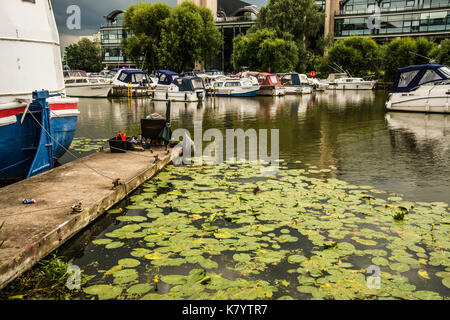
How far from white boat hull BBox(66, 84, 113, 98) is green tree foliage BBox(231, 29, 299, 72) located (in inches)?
1001

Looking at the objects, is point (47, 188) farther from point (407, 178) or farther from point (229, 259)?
point (407, 178)

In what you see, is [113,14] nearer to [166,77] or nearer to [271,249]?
[166,77]

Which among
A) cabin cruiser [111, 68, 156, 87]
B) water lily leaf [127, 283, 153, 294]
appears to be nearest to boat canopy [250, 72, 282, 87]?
cabin cruiser [111, 68, 156, 87]

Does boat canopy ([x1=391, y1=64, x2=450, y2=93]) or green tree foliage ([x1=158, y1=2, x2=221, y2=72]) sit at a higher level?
green tree foliage ([x1=158, y1=2, x2=221, y2=72])

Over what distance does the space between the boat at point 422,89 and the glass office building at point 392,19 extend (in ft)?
165

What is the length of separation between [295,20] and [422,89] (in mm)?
41880

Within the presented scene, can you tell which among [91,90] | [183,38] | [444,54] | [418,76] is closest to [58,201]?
[418,76]

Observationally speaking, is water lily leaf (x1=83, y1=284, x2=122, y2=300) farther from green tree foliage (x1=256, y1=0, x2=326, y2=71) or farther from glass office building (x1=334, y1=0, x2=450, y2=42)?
glass office building (x1=334, y1=0, x2=450, y2=42)

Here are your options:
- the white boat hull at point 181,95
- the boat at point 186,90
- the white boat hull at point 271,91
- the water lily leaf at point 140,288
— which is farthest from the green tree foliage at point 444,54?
Result: the water lily leaf at point 140,288

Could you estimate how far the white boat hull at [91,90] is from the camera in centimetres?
4478

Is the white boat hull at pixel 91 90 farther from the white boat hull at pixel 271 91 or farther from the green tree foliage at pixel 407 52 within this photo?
the green tree foliage at pixel 407 52

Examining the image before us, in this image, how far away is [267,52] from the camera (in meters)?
58.2

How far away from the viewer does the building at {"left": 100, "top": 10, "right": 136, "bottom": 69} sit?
94625 mm

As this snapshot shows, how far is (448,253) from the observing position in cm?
543
